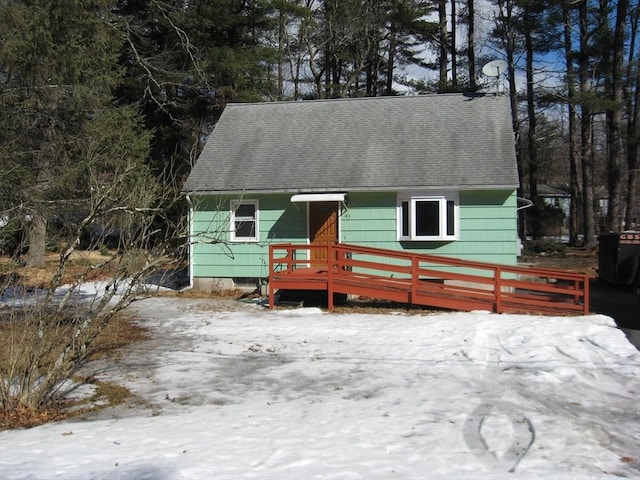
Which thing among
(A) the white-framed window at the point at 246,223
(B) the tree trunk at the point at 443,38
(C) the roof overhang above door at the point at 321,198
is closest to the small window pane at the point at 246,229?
(A) the white-framed window at the point at 246,223

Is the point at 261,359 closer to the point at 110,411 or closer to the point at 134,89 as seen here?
the point at 110,411

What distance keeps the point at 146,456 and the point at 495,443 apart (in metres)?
2.87

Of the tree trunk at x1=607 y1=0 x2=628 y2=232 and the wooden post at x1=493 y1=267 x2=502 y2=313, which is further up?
the tree trunk at x1=607 y1=0 x2=628 y2=232

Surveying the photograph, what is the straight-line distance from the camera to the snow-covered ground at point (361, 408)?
174 inches

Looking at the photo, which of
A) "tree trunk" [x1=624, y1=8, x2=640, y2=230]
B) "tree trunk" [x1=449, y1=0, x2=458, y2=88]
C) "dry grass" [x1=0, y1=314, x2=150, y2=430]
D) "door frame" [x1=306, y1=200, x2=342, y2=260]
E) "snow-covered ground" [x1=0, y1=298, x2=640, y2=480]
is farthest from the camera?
"tree trunk" [x1=449, y1=0, x2=458, y2=88]

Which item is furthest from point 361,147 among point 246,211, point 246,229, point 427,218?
point 246,229

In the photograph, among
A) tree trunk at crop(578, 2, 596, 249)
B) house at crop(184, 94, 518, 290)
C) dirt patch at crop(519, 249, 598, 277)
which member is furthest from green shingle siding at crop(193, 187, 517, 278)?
tree trunk at crop(578, 2, 596, 249)

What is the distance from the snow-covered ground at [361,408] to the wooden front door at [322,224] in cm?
432

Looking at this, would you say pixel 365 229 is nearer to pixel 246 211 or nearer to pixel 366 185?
pixel 366 185

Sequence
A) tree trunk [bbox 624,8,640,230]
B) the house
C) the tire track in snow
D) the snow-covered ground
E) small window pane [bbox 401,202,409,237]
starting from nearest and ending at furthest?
the snow-covered ground, the tire track in snow, the house, small window pane [bbox 401,202,409,237], tree trunk [bbox 624,8,640,230]

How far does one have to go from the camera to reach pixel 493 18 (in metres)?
32.0

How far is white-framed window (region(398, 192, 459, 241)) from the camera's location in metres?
13.6

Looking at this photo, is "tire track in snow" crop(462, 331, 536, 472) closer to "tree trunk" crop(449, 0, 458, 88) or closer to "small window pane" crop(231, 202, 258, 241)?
"small window pane" crop(231, 202, 258, 241)

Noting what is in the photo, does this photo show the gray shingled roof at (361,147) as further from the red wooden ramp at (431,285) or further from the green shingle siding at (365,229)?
the red wooden ramp at (431,285)
